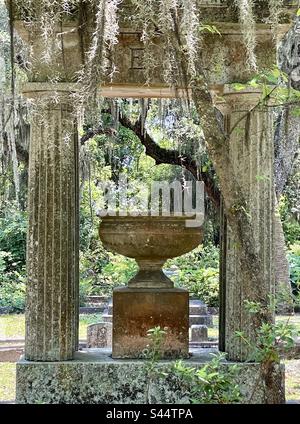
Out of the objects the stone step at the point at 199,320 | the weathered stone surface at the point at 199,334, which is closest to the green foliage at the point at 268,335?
the weathered stone surface at the point at 199,334

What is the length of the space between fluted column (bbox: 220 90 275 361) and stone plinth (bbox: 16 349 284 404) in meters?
0.40

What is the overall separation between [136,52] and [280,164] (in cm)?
973

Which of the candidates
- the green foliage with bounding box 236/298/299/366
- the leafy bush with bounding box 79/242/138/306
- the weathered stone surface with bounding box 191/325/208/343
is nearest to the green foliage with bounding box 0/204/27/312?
the leafy bush with bounding box 79/242/138/306

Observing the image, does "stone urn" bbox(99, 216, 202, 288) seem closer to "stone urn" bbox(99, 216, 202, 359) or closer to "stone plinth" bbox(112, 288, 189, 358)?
"stone urn" bbox(99, 216, 202, 359)

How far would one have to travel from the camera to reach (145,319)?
6727 mm

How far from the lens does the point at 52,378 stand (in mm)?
6270

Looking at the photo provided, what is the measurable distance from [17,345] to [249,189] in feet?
21.0

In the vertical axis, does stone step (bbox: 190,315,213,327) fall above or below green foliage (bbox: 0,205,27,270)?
below

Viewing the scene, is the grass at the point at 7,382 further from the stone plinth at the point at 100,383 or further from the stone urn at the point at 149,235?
the stone urn at the point at 149,235

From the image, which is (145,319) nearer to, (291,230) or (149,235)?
(149,235)

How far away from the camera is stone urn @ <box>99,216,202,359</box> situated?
668cm

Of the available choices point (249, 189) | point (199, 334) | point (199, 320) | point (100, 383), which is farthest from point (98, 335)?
point (249, 189)

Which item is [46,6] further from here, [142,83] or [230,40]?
[230,40]

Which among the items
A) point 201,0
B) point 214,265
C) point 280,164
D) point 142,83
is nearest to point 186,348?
point 142,83
